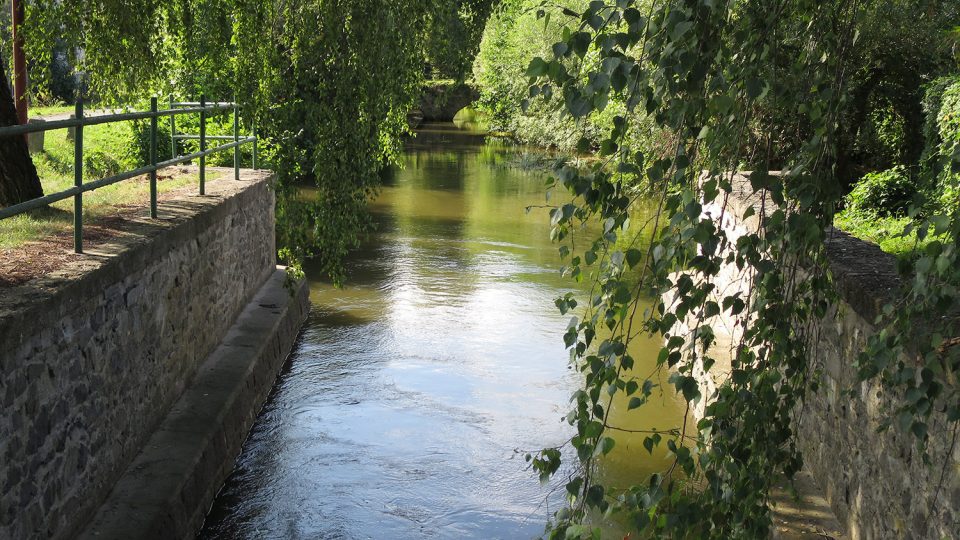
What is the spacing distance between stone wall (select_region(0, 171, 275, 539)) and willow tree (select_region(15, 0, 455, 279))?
42.4 inches

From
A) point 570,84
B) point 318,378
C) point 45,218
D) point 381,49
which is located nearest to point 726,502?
point 570,84

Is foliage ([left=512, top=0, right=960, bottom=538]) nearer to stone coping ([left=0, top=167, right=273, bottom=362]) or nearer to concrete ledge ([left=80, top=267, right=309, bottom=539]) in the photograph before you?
stone coping ([left=0, top=167, right=273, bottom=362])

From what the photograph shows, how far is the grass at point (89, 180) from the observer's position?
245 inches

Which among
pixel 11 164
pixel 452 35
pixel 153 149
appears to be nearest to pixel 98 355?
pixel 153 149

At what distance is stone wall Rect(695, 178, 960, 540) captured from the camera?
3885mm

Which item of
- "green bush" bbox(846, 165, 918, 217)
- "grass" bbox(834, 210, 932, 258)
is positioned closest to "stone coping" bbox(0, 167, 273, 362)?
"grass" bbox(834, 210, 932, 258)

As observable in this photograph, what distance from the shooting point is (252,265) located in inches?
421

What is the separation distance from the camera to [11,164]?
7367 millimetres

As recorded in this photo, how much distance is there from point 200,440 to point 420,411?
101 inches

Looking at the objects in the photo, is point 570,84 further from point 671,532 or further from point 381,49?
point 381,49

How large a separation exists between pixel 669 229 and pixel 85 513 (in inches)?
153

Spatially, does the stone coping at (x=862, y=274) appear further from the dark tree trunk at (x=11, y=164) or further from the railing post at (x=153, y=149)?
the dark tree trunk at (x=11, y=164)

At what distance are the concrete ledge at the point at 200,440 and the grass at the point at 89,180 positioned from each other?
146 centimetres

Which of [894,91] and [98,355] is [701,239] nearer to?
[98,355]
